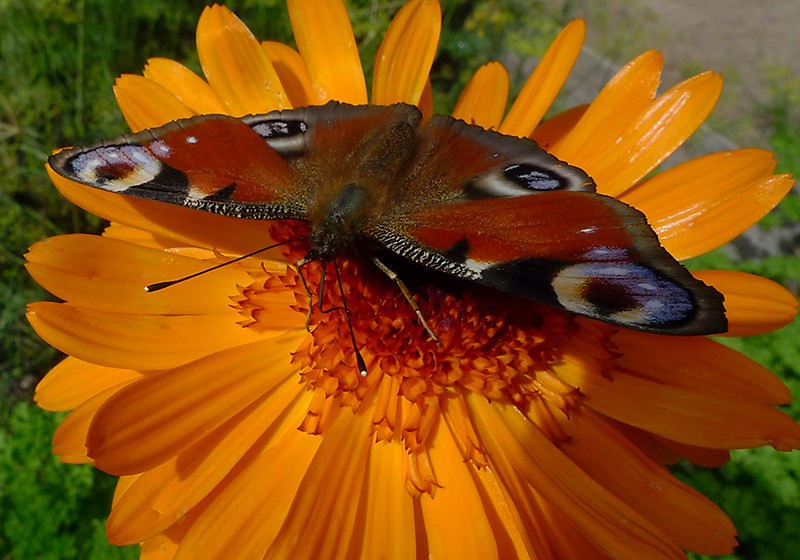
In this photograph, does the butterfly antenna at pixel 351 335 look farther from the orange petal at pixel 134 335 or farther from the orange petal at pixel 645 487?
the orange petal at pixel 645 487

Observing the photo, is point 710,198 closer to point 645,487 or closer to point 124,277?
point 645,487

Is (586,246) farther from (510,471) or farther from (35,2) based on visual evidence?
(35,2)

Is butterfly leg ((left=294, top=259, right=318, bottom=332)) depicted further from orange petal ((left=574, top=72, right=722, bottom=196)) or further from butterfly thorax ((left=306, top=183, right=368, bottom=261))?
orange petal ((left=574, top=72, right=722, bottom=196))

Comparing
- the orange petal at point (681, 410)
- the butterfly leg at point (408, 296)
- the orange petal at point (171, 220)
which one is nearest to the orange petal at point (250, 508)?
the butterfly leg at point (408, 296)

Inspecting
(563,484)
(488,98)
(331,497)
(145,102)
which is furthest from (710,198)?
(145,102)

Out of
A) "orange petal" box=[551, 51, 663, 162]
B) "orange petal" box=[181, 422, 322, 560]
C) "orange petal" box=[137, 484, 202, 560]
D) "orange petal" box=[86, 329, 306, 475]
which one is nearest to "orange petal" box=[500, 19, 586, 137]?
"orange petal" box=[551, 51, 663, 162]

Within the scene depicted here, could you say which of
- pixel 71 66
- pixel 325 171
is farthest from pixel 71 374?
pixel 71 66
